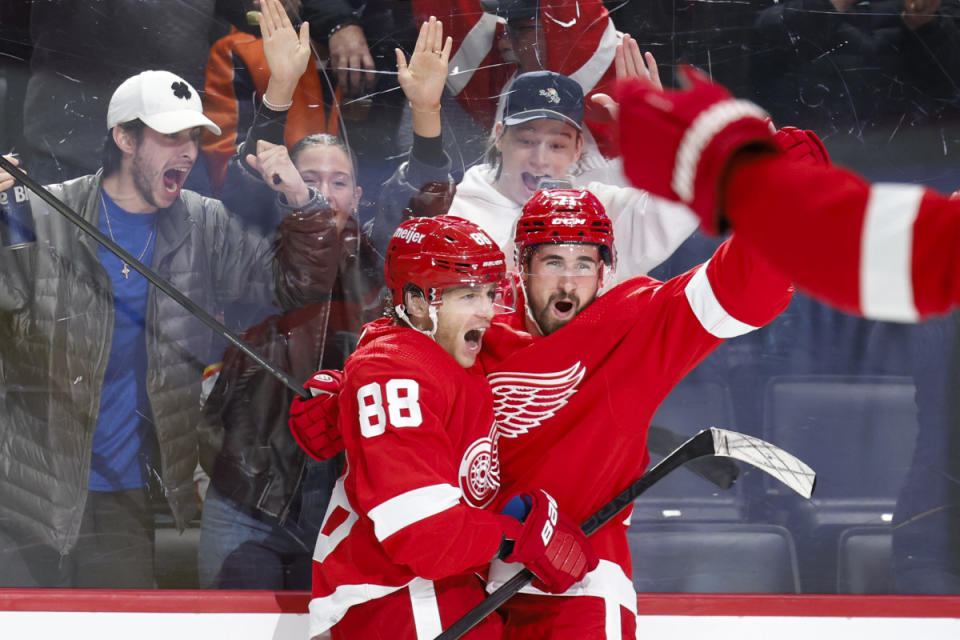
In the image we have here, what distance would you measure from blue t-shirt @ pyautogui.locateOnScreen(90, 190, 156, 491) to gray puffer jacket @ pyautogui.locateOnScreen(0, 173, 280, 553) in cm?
2

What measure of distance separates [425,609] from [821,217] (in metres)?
1.31

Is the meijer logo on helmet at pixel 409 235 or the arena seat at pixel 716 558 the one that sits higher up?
the meijer logo on helmet at pixel 409 235

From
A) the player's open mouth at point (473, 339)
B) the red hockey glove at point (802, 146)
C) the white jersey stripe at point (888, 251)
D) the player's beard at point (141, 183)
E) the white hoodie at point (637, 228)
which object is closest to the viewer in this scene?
the white jersey stripe at point (888, 251)

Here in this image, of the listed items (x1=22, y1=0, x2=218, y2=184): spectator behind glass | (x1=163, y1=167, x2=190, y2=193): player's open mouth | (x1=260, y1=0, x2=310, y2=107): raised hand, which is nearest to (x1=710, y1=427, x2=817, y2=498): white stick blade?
(x1=260, y1=0, x2=310, y2=107): raised hand

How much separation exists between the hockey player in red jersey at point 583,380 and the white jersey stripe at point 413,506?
359 millimetres

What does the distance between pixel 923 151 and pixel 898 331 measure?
1.61ft

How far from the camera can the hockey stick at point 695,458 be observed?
189cm

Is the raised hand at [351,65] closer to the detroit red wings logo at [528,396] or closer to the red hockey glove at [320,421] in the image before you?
the red hockey glove at [320,421]

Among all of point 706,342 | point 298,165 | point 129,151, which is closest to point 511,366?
point 706,342

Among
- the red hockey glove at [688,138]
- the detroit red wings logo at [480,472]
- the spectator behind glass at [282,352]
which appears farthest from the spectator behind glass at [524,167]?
the red hockey glove at [688,138]

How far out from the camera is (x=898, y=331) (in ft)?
8.16

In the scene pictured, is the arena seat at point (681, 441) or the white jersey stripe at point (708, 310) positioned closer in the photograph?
the white jersey stripe at point (708, 310)

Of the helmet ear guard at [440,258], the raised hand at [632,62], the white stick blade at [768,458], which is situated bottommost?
the white stick blade at [768,458]

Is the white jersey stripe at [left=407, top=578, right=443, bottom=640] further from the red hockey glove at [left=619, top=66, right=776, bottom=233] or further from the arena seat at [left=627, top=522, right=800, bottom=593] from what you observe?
the red hockey glove at [left=619, top=66, right=776, bottom=233]
